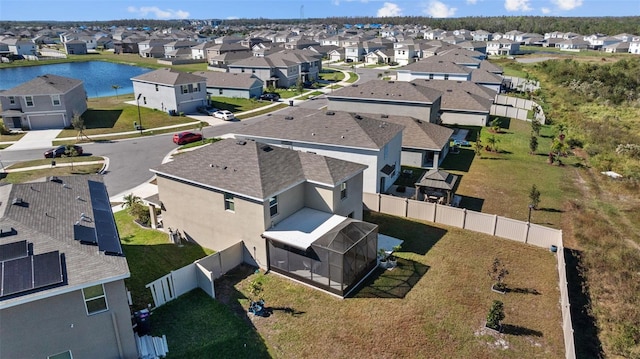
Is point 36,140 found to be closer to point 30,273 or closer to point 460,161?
point 30,273

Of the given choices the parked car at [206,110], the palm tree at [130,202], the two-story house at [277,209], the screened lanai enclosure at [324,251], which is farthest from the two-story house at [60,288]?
the parked car at [206,110]

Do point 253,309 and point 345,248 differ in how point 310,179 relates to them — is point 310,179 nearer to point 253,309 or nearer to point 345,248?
point 345,248

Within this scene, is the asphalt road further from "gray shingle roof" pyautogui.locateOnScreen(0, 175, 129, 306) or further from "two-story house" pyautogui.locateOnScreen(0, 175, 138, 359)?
"two-story house" pyautogui.locateOnScreen(0, 175, 138, 359)

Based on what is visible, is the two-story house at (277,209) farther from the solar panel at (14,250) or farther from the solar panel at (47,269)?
the solar panel at (14,250)

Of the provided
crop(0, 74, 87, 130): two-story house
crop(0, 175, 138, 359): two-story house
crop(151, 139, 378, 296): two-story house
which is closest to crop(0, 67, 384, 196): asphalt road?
crop(0, 74, 87, 130): two-story house

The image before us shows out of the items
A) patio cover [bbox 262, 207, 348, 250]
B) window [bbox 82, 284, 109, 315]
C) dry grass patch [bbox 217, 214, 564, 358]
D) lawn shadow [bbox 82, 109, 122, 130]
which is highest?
window [bbox 82, 284, 109, 315]
